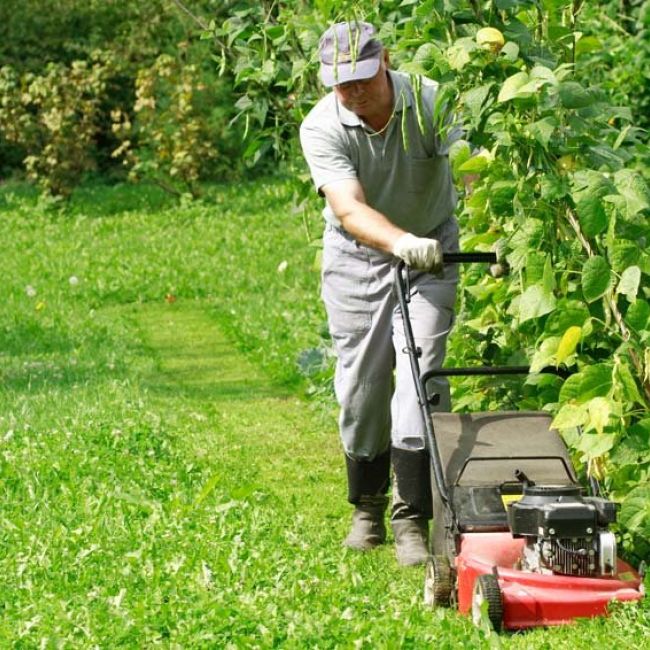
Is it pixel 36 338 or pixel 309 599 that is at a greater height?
pixel 309 599

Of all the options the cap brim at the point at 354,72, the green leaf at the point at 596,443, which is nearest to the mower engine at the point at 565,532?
the green leaf at the point at 596,443

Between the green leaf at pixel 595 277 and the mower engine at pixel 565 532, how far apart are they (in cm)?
→ 56

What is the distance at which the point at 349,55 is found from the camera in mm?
5391

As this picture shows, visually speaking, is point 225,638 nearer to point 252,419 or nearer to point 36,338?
point 252,419

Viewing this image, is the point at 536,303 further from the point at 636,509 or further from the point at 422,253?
the point at 636,509

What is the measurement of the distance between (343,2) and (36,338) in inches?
224

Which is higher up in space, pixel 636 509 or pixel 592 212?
pixel 592 212

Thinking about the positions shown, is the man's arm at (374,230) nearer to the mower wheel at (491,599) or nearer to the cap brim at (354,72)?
the cap brim at (354,72)

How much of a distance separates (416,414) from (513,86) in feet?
4.39

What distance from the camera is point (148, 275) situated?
13773 millimetres

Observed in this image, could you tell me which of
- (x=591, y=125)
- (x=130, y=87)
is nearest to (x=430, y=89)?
(x=591, y=125)

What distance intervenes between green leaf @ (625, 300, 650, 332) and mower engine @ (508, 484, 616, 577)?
1.64 ft

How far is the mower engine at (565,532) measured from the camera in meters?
4.41

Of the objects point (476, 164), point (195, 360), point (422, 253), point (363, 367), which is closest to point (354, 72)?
point (476, 164)
